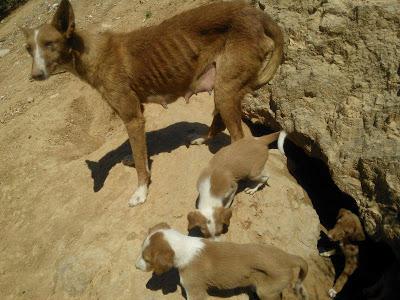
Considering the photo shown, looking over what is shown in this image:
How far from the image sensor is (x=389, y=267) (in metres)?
5.43

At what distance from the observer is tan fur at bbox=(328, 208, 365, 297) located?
16.6 ft

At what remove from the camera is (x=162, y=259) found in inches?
149

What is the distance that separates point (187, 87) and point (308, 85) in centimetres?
151

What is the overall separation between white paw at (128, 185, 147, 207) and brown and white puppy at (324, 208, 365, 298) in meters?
2.21

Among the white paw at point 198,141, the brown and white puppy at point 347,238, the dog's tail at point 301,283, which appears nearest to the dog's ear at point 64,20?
the white paw at point 198,141

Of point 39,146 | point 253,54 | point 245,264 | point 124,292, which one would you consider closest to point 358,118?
point 253,54

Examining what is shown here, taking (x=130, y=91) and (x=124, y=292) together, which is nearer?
(x=124, y=292)

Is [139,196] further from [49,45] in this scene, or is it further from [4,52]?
[4,52]

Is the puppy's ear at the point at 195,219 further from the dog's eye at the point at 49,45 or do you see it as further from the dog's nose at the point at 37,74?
the dog's eye at the point at 49,45

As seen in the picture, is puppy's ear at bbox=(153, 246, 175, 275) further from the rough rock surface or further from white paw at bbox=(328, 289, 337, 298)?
the rough rock surface

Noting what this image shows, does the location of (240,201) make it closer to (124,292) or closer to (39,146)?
(124,292)

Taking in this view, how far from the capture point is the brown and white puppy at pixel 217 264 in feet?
12.5

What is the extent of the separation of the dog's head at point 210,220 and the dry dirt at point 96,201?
8.5 inches

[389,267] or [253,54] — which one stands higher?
[253,54]
